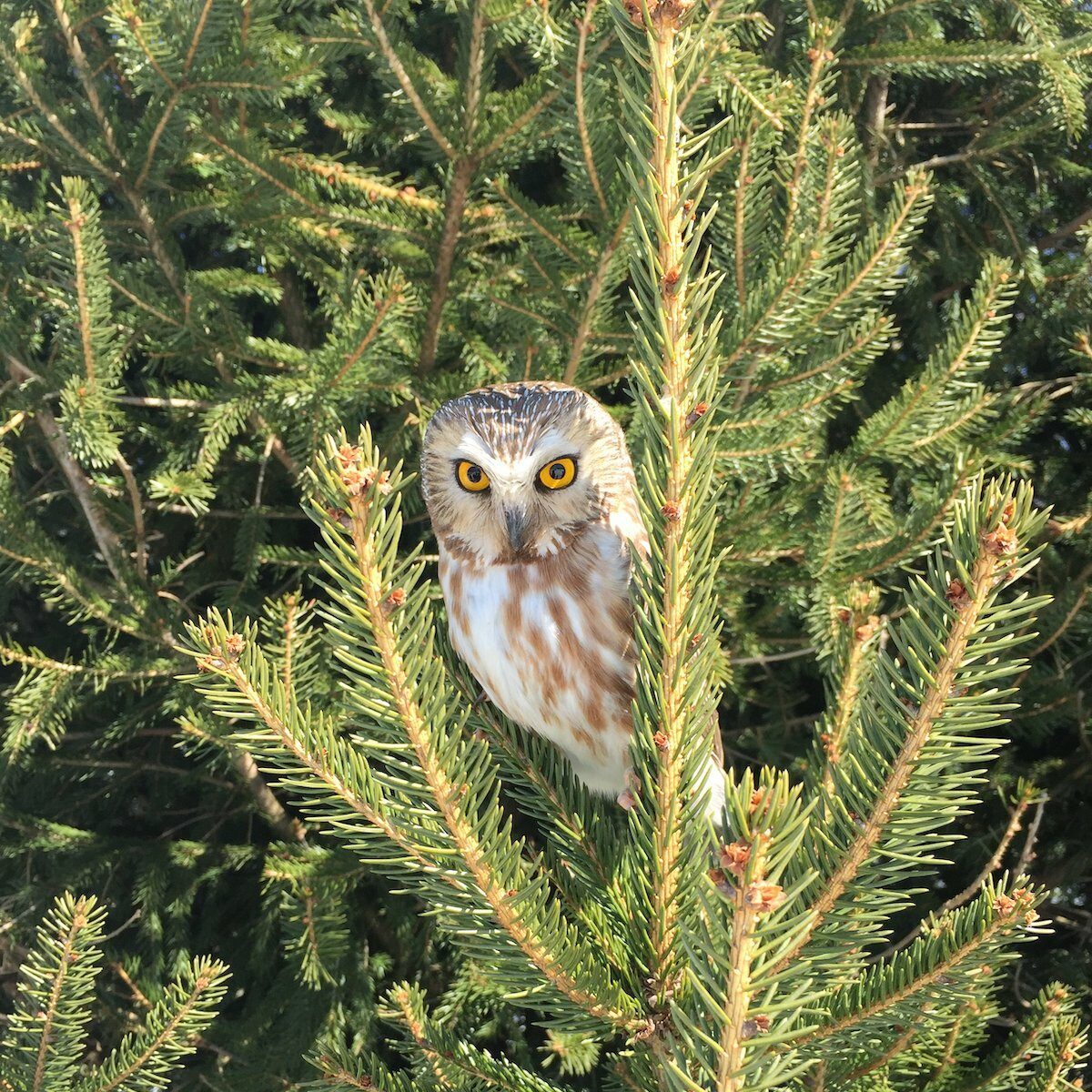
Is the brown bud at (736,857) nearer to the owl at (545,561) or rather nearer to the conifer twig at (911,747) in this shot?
the conifer twig at (911,747)

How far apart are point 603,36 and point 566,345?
1.77 ft

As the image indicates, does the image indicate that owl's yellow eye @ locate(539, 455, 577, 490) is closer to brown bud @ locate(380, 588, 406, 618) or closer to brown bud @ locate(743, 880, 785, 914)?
brown bud @ locate(380, 588, 406, 618)

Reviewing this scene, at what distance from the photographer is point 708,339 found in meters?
0.68

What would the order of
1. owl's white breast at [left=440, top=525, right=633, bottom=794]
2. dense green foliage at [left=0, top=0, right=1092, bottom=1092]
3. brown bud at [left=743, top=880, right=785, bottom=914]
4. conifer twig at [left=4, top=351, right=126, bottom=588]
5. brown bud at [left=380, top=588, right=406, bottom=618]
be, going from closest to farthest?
brown bud at [left=743, top=880, right=785, bottom=914] → brown bud at [left=380, top=588, right=406, bottom=618] → dense green foliage at [left=0, top=0, right=1092, bottom=1092] → owl's white breast at [left=440, top=525, right=633, bottom=794] → conifer twig at [left=4, top=351, right=126, bottom=588]

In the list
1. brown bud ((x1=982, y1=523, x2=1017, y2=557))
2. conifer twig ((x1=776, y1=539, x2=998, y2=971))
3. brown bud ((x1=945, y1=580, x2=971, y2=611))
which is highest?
brown bud ((x1=982, y1=523, x2=1017, y2=557))

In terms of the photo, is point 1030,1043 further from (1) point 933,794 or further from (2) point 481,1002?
(2) point 481,1002

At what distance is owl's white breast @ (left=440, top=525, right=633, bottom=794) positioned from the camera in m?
1.36

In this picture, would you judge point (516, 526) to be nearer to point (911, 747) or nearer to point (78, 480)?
point (911, 747)

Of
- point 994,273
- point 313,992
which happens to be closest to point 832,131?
point 994,273

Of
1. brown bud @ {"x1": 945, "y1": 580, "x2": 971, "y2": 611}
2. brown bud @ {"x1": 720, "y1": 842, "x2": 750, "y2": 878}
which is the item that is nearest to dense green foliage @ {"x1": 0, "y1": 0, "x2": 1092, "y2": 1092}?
brown bud @ {"x1": 945, "y1": 580, "x2": 971, "y2": 611}

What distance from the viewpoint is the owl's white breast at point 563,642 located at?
136 cm

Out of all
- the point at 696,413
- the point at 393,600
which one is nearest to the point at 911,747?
the point at 696,413

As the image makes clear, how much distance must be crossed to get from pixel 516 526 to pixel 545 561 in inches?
3.1

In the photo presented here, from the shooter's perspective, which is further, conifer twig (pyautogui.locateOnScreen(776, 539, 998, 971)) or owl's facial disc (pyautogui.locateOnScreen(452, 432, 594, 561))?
owl's facial disc (pyautogui.locateOnScreen(452, 432, 594, 561))
